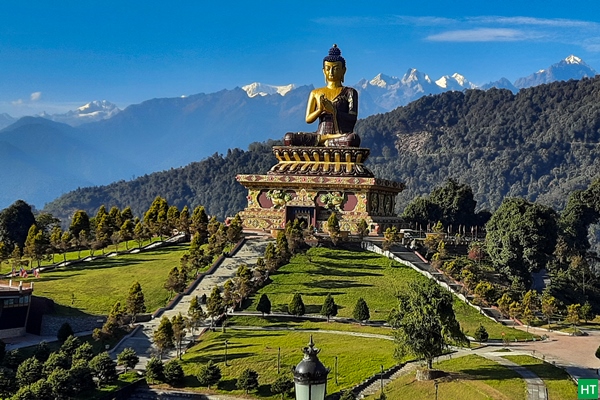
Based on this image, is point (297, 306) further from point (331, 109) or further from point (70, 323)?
point (331, 109)

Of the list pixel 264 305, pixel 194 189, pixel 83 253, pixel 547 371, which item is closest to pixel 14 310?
pixel 264 305

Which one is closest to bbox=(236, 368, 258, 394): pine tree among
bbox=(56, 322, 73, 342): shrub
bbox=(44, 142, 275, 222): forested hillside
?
bbox=(56, 322, 73, 342): shrub

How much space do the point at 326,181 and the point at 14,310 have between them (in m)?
19.5

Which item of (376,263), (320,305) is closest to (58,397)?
(320,305)

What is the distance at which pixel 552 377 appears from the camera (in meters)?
24.5

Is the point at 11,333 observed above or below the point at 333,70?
below

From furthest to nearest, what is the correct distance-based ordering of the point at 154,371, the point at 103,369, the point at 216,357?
the point at 216,357, the point at 154,371, the point at 103,369

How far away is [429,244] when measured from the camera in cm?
4184

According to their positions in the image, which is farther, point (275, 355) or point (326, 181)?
point (326, 181)

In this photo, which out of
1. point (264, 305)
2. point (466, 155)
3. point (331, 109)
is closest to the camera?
point (264, 305)

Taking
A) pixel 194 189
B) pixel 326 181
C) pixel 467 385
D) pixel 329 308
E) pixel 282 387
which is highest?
pixel 194 189

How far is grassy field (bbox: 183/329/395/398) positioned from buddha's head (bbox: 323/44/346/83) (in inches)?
946

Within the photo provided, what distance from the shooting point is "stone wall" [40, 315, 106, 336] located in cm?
3284

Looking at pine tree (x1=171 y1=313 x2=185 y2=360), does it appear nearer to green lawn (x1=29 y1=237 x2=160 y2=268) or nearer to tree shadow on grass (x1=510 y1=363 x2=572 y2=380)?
tree shadow on grass (x1=510 y1=363 x2=572 y2=380)
